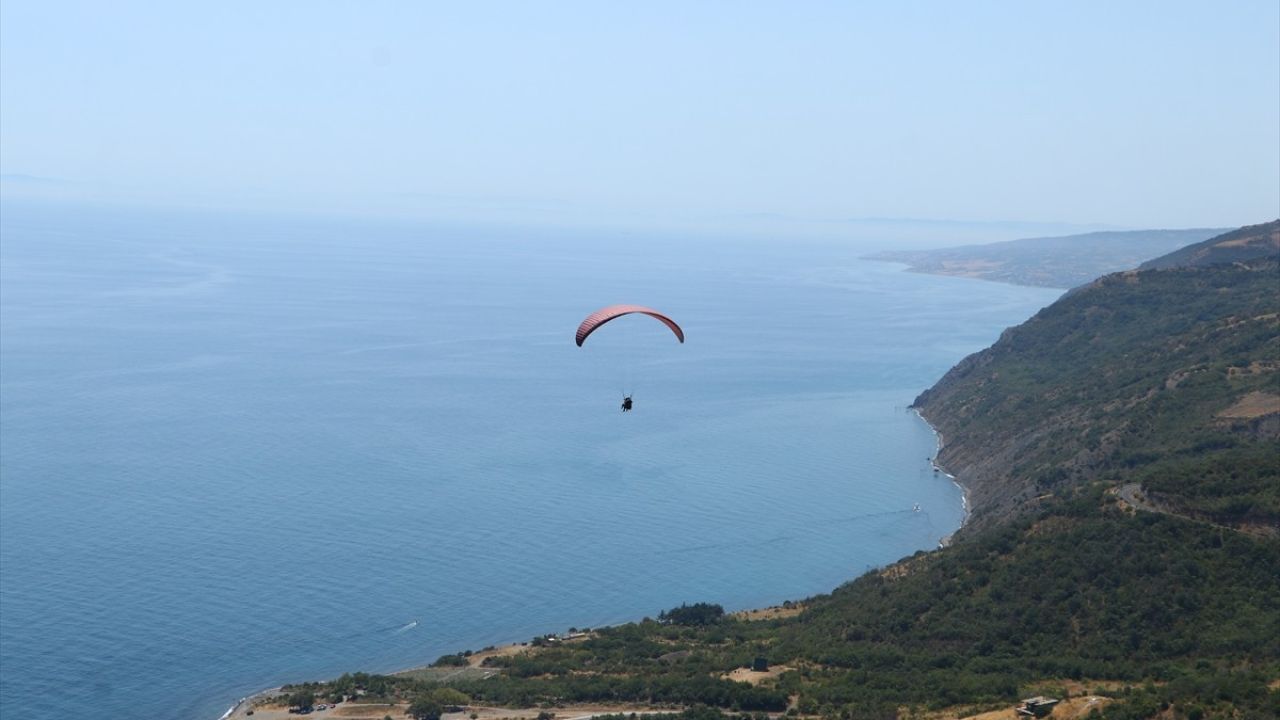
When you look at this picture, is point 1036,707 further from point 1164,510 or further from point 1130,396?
point 1130,396

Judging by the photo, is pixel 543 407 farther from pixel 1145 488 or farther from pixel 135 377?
pixel 1145 488

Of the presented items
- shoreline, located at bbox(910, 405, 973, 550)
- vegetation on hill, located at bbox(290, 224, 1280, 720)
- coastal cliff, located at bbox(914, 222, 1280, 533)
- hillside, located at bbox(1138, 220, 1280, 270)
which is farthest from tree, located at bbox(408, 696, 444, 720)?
hillside, located at bbox(1138, 220, 1280, 270)

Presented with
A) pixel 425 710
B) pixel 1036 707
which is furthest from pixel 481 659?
pixel 1036 707

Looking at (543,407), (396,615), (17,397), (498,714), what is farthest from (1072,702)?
(17,397)

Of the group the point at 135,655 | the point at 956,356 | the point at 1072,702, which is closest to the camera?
the point at 1072,702

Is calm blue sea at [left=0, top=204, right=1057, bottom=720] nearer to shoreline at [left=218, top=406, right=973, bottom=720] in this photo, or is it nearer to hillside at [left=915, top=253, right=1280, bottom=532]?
shoreline at [left=218, top=406, right=973, bottom=720]

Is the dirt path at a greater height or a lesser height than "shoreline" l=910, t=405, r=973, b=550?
greater
